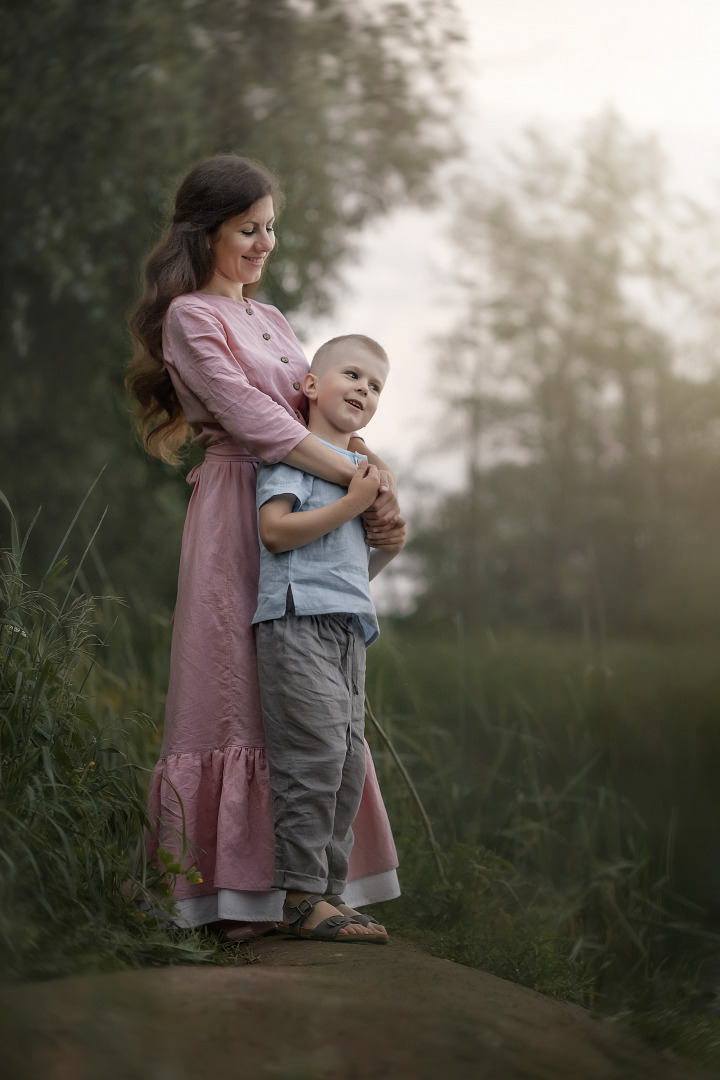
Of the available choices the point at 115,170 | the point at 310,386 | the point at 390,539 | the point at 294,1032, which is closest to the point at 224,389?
the point at 310,386

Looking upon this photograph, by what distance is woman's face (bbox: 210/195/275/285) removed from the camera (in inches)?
Answer: 96.4

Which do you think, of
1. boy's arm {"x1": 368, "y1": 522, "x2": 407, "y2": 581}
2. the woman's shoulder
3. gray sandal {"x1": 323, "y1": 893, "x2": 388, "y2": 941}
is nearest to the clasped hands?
boy's arm {"x1": 368, "y1": 522, "x2": 407, "y2": 581}

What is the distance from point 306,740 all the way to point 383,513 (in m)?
0.48

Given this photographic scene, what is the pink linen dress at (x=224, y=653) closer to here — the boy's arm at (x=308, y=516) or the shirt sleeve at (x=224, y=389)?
the shirt sleeve at (x=224, y=389)

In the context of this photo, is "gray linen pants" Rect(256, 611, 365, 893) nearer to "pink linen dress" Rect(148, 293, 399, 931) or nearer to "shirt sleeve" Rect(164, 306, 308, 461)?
"pink linen dress" Rect(148, 293, 399, 931)

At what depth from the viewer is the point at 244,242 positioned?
8.05 feet

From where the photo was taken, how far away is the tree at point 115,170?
510cm

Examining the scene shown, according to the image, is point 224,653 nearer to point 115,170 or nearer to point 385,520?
point 385,520

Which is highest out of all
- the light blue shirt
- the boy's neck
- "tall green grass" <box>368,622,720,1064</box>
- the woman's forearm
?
the boy's neck

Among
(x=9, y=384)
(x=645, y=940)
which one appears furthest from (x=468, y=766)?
(x=9, y=384)

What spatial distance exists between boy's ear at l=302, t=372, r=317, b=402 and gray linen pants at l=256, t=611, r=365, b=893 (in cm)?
47

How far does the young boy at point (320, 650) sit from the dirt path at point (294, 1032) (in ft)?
1.12

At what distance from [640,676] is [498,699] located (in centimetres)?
119

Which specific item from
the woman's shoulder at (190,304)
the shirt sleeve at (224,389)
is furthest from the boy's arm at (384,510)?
the woman's shoulder at (190,304)
